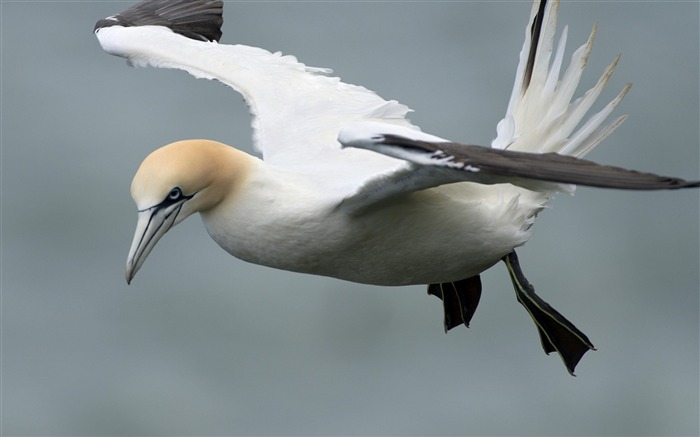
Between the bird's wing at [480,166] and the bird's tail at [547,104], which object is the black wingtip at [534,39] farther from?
the bird's wing at [480,166]

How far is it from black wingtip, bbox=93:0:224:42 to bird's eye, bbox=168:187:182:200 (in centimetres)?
311

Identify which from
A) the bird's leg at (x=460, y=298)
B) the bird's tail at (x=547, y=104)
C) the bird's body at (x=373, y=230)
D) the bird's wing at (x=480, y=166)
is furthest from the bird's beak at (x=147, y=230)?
the bird's leg at (x=460, y=298)

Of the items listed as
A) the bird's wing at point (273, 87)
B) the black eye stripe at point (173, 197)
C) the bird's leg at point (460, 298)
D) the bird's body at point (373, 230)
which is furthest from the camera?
the bird's leg at point (460, 298)

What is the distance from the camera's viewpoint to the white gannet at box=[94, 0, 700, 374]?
5.73 metres

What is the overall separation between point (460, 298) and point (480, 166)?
3.59 m

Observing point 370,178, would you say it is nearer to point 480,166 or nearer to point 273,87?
point 480,166

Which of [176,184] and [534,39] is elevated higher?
[534,39]

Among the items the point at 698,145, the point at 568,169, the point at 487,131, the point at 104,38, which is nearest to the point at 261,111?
the point at 104,38

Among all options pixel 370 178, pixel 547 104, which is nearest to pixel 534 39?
pixel 547 104

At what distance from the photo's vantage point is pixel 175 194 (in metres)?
6.39

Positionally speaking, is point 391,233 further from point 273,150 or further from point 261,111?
point 261,111

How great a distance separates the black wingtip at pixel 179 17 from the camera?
938cm

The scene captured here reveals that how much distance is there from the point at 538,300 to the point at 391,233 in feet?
6.27

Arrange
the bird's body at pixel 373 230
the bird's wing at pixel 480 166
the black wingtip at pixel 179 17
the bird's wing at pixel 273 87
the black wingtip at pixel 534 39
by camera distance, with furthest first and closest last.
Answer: the black wingtip at pixel 179 17, the bird's wing at pixel 273 87, the black wingtip at pixel 534 39, the bird's body at pixel 373 230, the bird's wing at pixel 480 166
